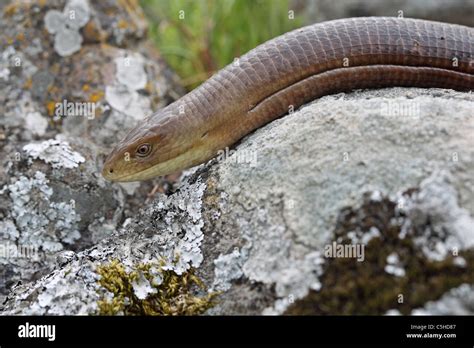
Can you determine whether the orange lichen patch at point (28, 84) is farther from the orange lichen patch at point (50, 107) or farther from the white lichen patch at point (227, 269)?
the white lichen patch at point (227, 269)

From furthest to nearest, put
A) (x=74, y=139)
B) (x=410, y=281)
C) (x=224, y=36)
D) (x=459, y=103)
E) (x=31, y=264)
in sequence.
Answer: (x=224, y=36)
(x=74, y=139)
(x=31, y=264)
(x=459, y=103)
(x=410, y=281)

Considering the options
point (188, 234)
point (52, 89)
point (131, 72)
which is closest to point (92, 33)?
point (131, 72)

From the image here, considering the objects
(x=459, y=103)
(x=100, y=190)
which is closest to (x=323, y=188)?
(x=459, y=103)

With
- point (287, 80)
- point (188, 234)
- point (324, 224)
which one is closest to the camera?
point (324, 224)

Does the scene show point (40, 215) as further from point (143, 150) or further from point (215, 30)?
point (215, 30)

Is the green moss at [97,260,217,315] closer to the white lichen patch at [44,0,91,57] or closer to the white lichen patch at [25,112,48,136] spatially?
the white lichen patch at [25,112,48,136]
